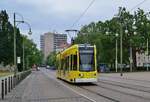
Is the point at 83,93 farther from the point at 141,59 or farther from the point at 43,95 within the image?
the point at 141,59

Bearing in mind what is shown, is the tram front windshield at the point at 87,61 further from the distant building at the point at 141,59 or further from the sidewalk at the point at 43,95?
the distant building at the point at 141,59

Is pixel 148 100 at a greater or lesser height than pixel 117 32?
lesser

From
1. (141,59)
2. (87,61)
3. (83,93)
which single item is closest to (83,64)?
(87,61)

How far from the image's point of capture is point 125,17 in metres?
123

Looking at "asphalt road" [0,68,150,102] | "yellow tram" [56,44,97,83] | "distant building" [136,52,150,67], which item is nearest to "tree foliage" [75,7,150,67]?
"distant building" [136,52,150,67]

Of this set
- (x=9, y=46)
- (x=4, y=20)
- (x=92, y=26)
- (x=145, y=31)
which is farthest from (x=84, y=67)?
(x=92, y=26)

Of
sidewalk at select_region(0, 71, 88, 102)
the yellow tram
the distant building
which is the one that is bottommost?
sidewalk at select_region(0, 71, 88, 102)

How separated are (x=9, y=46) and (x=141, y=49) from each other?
117 feet

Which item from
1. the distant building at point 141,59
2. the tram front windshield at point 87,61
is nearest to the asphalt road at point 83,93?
the tram front windshield at point 87,61

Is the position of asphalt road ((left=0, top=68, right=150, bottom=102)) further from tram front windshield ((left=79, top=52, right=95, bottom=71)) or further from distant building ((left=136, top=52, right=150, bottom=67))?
distant building ((left=136, top=52, right=150, bottom=67))

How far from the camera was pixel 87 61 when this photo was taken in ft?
134

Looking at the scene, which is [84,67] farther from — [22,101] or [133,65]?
[133,65]

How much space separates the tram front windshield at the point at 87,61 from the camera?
40.6m

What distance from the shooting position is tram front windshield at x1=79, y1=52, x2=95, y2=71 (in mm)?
40562
